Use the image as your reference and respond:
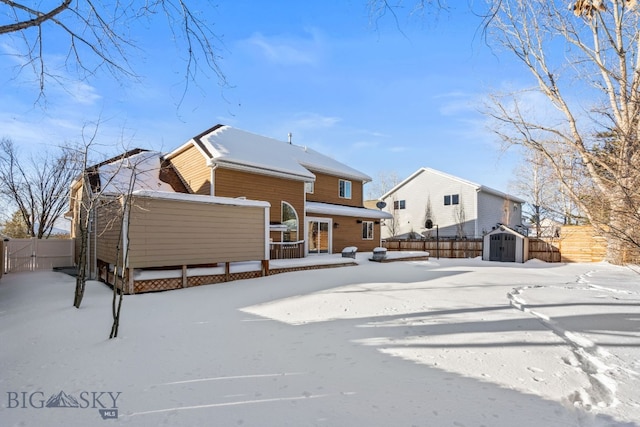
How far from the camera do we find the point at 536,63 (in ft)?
31.9

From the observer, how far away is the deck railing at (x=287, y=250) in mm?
13664

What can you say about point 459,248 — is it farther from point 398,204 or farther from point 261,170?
point 261,170

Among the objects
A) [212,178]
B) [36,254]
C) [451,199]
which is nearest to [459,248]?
[451,199]

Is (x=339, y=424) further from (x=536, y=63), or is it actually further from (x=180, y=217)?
(x=536, y=63)

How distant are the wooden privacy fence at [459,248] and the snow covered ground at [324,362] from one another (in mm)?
13372

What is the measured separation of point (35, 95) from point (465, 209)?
2651cm

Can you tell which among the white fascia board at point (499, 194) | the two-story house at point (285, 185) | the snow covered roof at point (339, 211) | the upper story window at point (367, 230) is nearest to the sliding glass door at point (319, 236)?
the two-story house at point (285, 185)

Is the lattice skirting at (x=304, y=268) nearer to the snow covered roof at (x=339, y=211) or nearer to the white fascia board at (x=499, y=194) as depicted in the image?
the snow covered roof at (x=339, y=211)

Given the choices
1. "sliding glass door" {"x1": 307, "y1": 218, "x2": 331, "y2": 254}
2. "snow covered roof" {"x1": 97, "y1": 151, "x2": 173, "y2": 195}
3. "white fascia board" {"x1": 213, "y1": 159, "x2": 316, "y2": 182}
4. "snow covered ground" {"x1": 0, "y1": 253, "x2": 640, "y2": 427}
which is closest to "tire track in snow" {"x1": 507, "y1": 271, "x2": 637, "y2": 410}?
"snow covered ground" {"x1": 0, "y1": 253, "x2": 640, "y2": 427}

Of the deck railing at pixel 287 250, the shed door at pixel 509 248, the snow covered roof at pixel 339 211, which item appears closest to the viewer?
the deck railing at pixel 287 250

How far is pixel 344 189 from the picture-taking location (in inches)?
779

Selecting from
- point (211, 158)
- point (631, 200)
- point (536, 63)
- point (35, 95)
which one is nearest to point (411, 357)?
point (631, 200)

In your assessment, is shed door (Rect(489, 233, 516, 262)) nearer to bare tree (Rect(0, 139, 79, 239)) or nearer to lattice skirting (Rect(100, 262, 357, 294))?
lattice skirting (Rect(100, 262, 357, 294))

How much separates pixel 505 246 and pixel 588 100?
14.3m
